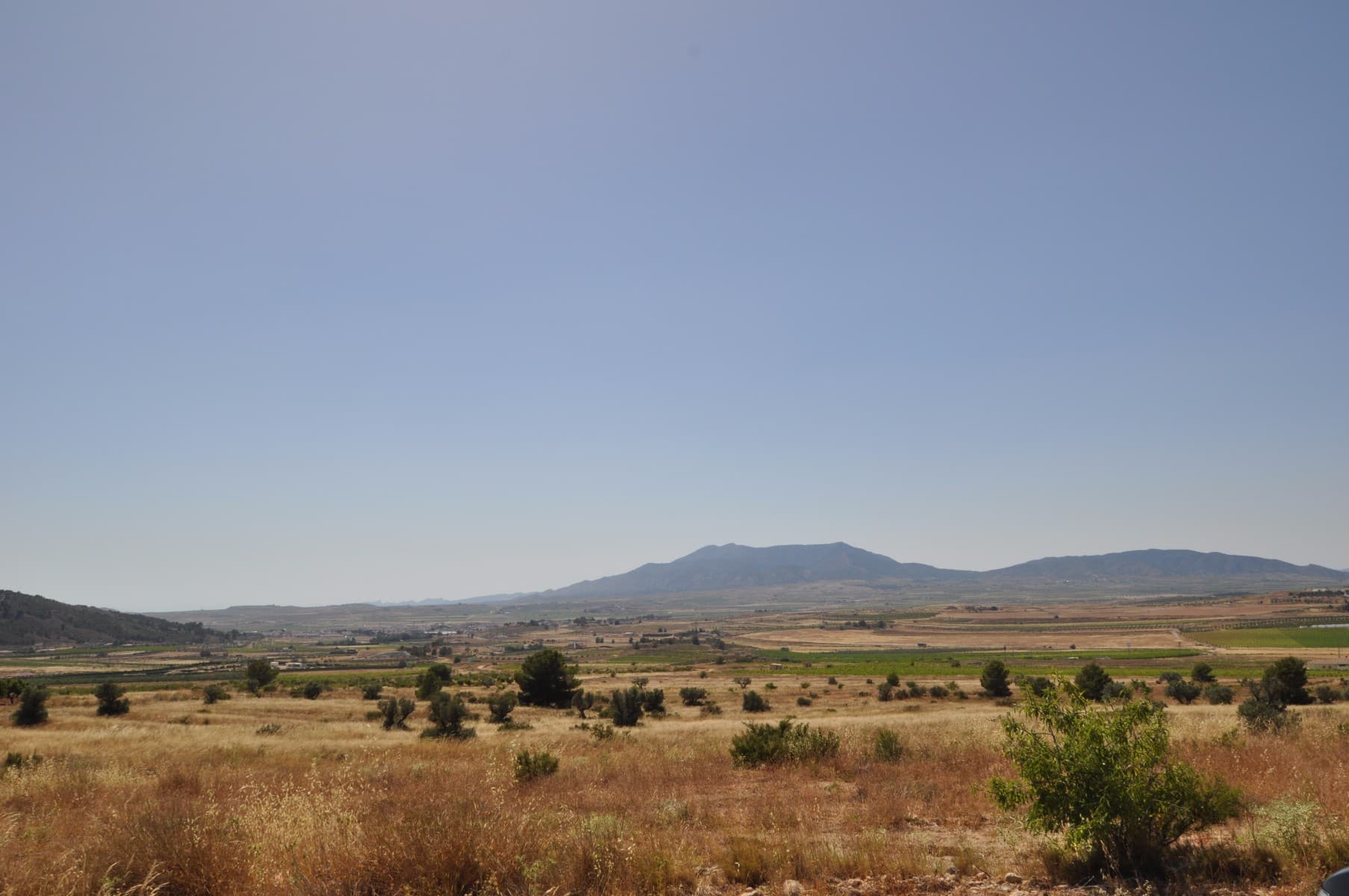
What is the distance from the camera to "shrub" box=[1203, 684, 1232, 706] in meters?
45.8

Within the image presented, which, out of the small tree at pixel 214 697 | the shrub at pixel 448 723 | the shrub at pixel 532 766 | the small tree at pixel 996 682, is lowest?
the small tree at pixel 996 682

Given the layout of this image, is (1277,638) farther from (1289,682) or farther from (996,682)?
(1289,682)

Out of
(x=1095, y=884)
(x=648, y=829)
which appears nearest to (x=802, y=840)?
(x=648, y=829)

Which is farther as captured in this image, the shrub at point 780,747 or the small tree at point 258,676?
the small tree at point 258,676

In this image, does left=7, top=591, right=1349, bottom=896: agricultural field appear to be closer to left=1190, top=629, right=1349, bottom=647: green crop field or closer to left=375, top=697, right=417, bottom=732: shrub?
left=375, top=697, right=417, bottom=732: shrub

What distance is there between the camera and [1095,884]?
746cm

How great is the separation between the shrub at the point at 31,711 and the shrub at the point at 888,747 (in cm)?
4538

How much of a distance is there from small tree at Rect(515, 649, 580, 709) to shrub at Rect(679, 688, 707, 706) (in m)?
10.2

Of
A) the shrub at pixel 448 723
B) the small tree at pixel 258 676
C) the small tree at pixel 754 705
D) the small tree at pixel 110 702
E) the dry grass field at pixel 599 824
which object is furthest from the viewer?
the small tree at pixel 258 676

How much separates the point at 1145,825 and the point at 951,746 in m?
11.2

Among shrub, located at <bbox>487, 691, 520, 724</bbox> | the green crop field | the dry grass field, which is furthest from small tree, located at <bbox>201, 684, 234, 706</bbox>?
the green crop field

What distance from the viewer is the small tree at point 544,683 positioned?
51250 millimetres

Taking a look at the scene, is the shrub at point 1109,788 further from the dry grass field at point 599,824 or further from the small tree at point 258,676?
the small tree at point 258,676

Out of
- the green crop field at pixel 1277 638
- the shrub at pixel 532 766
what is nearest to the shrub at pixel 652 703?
the shrub at pixel 532 766
